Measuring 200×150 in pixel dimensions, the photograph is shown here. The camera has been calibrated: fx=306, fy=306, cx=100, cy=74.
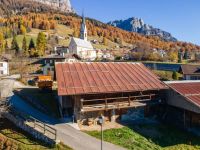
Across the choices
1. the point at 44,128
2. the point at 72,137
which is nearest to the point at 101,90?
the point at 72,137

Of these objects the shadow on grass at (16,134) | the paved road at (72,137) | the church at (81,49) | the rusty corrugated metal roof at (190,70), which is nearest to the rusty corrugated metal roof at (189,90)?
the paved road at (72,137)

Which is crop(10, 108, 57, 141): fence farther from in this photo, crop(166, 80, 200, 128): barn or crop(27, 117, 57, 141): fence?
crop(166, 80, 200, 128): barn

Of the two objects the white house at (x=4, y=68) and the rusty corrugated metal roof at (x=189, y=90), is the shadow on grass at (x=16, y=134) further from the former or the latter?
the white house at (x=4, y=68)

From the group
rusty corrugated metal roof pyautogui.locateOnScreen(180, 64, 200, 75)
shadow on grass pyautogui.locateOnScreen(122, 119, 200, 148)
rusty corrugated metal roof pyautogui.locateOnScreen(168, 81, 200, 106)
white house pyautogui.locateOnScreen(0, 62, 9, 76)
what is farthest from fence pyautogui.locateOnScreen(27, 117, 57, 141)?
white house pyautogui.locateOnScreen(0, 62, 9, 76)

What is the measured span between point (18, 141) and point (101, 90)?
945 cm

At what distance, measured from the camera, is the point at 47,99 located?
38.7 m

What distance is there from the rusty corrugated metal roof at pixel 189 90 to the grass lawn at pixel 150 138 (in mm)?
3551

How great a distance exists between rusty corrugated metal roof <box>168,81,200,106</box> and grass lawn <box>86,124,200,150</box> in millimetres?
3551

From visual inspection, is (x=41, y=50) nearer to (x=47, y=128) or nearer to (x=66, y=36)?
(x=66, y=36)

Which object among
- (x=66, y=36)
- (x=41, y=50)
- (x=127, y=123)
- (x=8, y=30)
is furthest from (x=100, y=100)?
(x=66, y=36)

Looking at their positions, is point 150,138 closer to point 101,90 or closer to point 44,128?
point 101,90

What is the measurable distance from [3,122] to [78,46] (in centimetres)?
8904

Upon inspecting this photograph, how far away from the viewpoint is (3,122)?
101ft

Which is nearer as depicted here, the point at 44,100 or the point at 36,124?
the point at 36,124
